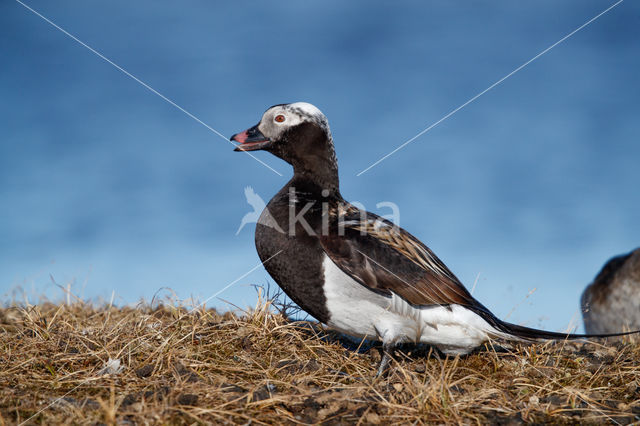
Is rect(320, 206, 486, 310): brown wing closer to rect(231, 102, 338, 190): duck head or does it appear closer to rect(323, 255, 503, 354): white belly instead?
rect(323, 255, 503, 354): white belly

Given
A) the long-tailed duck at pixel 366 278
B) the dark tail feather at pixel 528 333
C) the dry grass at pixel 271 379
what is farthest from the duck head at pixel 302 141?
the dark tail feather at pixel 528 333

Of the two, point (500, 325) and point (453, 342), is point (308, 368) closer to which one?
point (453, 342)

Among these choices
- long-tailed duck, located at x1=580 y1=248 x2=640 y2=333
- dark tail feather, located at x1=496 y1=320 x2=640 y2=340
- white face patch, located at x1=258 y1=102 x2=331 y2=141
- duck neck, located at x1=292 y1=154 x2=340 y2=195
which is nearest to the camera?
dark tail feather, located at x1=496 y1=320 x2=640 y2=340

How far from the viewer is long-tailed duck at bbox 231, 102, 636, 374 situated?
166 inches

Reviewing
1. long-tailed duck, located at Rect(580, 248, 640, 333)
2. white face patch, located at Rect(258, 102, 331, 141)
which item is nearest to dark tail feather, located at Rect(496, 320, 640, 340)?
white face patch, located at Rect(258, 102, 331, 141)

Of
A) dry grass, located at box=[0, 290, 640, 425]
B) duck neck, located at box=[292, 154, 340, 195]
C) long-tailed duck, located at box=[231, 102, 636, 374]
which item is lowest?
dry grass, located at box=[0, 290, 640, 425]

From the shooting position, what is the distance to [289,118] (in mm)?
4980

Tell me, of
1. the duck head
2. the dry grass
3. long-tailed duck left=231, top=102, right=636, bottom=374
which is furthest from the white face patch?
the dry grass

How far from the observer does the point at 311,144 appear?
492cm

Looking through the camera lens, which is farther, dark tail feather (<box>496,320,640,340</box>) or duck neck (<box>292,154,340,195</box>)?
duck neck (<box>292,154,340,195</box>)

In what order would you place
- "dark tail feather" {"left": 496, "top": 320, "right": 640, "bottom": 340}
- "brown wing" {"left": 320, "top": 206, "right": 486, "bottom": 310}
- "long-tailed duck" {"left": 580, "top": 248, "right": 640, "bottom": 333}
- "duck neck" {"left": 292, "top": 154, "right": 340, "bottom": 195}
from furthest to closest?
"long-tailed duck" {"left": 580, "top": 248, "right": 640, "bottom": 333}
"duck neck" {"left": 292, "top": 154, "right": 340, "bottom": 195}
"dark tail feather" {"left": 496, "top": 320, "right": 640, "bottom": 340}
"brown wing" {"left": 320, "top": 206, "right": 486, "bottom": 310}

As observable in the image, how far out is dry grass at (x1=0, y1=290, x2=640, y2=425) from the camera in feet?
10.7

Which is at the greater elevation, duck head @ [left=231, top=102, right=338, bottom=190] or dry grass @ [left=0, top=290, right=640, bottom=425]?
duck head @ [left=231, top=102, right=338, bottom=190]

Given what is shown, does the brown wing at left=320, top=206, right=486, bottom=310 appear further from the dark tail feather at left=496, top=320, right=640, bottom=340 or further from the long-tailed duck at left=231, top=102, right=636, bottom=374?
the dark tail feather at left=496, top=320, right=640, bottom=340
